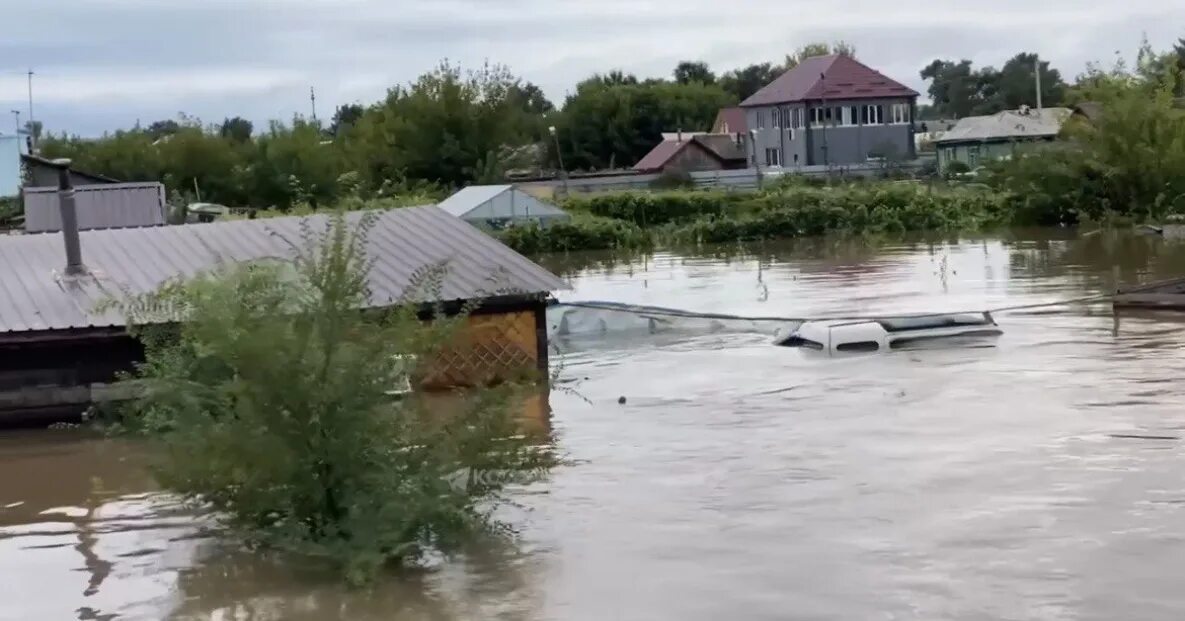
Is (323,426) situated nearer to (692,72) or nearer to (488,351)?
(488,351)

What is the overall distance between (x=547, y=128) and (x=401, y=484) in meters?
63.5

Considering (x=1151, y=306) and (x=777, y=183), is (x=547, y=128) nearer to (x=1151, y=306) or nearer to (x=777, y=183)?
(x=777, y=183)

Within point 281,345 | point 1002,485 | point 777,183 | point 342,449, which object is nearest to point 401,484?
point 342,449

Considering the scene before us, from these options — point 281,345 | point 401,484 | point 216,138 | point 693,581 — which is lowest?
point 693,581

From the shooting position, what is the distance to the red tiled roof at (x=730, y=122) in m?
76.8

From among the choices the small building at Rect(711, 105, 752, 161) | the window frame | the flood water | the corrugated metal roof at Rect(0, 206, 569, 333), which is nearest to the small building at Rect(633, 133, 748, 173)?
the small building at Rect(711, 105, 752, 161)

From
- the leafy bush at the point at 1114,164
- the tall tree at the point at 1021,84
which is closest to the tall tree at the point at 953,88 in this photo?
the tall tree at the point at 1021,84

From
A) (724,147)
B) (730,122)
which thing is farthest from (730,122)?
(724,147)

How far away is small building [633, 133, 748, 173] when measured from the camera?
64.1m

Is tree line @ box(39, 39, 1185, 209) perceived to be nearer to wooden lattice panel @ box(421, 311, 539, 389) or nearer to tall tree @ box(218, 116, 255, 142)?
tall tree @ box(218, 116, 255, 142)

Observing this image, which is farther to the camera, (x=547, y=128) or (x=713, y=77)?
(x=713, y=77)

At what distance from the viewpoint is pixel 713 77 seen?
97688 mm

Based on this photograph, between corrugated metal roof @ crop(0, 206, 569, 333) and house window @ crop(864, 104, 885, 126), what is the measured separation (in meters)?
48.4

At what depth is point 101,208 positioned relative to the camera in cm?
2889
